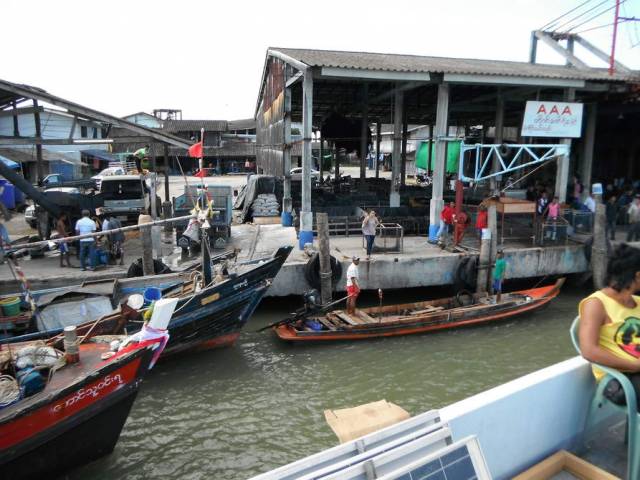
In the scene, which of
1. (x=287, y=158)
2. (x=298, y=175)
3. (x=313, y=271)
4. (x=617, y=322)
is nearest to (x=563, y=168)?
(x=313, y=271)

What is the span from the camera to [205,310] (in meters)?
9.16

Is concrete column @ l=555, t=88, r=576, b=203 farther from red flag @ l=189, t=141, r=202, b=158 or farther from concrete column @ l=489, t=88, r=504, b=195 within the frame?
red flag @ l=189, t=141, r=202, b=158

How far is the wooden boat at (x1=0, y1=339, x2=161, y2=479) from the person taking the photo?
5.46 metres

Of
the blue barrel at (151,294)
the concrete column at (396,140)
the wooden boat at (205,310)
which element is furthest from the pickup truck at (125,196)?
the concrete column at (396,140)

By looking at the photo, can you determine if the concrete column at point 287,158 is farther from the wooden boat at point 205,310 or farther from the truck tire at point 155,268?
the wooden boat at point 205,310

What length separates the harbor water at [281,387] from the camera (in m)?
6.78

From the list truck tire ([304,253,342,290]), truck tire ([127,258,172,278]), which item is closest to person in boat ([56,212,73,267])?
truck tire ([127,258,172,278])

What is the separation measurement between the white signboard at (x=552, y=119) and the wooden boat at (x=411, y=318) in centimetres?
527

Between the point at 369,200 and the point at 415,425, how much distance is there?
17309 mm

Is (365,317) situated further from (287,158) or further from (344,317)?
(287,158)

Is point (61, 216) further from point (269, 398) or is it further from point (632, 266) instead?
point (632, 266)

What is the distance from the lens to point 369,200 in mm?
19812

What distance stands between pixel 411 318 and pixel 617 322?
25.4 feet

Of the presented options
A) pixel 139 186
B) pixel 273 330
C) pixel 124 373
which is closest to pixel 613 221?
pixel 273 330
